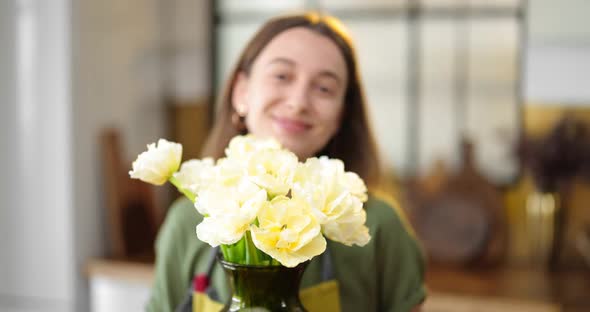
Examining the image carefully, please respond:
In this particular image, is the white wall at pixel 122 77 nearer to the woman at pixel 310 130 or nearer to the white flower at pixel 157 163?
the woman at pixel 310 130

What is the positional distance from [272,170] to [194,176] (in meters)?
0.09

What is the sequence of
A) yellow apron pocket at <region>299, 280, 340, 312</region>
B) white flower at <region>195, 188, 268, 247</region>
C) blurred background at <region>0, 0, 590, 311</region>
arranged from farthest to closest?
blurred background at <region>0, 0, 590, 311</region>
yellow apron pocket at <region>299, 280, 340, 312</region>
white flower at <region>195, 188, 268, 247</region>

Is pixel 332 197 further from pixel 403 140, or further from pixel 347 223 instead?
pixel 403 140

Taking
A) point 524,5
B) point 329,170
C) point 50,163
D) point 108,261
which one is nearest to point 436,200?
point 524,5

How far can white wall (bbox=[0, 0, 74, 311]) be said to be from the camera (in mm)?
1916

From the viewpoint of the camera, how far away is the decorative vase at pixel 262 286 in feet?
2.21

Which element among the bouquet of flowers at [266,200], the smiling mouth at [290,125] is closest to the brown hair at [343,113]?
the smiling mouth at [290,125]

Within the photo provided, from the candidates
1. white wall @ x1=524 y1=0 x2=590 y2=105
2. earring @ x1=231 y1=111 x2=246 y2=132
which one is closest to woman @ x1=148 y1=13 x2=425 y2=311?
earring @ x1=231 y1=111 x2=246 y2=132

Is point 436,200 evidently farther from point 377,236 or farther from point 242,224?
point 242,224

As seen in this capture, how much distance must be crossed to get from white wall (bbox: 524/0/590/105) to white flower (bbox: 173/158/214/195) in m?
1.53

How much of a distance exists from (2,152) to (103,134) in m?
0.28

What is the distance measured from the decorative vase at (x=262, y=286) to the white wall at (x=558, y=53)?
1.52 m

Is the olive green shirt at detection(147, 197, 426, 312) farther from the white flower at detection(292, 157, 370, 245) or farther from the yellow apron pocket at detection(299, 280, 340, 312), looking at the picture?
the white flower at detection(292, 157, 370, 245)

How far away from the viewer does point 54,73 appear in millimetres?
1915
